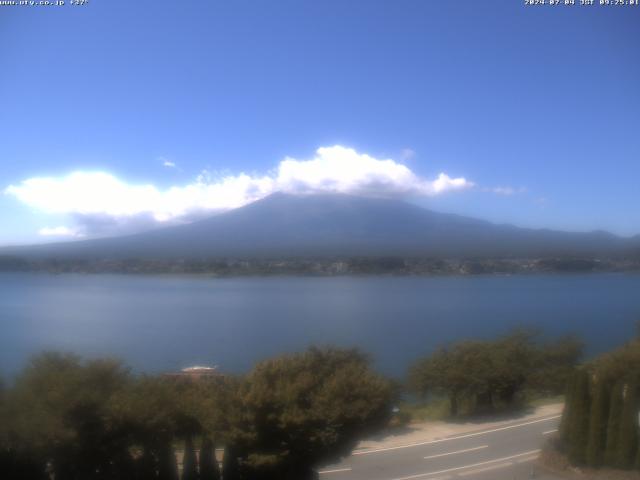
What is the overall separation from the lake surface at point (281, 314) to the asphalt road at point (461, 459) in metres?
6.13

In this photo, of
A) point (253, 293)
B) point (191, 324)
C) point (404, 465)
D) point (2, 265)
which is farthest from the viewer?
point (253, 293)

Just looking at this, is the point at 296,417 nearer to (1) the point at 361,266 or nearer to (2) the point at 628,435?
(2) the point at 628,435

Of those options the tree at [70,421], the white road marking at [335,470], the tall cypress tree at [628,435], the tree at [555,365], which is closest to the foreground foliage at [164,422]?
the tree at [70,421]

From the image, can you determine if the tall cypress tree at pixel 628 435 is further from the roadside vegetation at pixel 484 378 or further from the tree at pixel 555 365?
the tree at pixel 555 365

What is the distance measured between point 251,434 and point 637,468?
14.2ft

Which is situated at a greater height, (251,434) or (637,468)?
(251,434)

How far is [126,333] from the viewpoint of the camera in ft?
76.2

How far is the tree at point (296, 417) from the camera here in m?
5.63

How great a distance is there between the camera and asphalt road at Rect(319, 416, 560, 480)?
651 cm

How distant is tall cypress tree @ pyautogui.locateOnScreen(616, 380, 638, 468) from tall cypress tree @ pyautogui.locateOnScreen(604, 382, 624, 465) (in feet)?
0.13

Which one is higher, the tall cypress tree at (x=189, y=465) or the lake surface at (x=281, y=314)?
the tall cypress tree at (x=189, y=465)

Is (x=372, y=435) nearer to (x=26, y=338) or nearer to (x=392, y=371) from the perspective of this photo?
(x=392, y=371)

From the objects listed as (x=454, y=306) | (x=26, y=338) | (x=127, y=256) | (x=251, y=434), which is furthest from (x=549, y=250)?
(x=251, y=434)

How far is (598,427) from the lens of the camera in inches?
244
